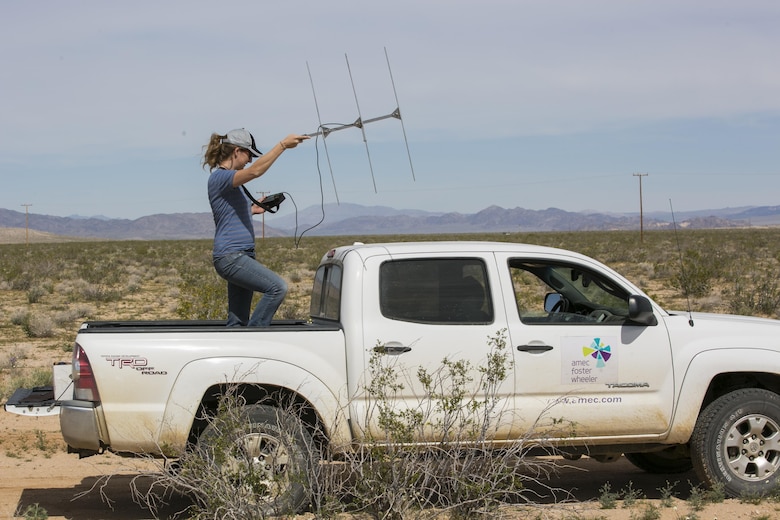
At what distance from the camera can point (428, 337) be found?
5.91m

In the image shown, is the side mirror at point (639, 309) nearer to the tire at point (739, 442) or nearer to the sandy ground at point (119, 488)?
the tire at point (739, 442)

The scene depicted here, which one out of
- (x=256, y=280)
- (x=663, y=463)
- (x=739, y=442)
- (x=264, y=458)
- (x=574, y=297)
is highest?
(x=256, y=280)

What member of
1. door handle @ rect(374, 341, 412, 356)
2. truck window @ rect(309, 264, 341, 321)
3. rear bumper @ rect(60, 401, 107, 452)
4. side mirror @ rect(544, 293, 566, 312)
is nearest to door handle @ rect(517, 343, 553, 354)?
door handle @ rect(374, 341, 412, 356)

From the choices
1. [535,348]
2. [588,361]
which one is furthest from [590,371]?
[535,348]

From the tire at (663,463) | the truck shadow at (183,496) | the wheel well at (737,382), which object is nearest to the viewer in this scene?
the truck shadow at (183,496)

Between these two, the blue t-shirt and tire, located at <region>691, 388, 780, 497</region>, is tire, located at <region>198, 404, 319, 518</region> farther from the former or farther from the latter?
tire, located at <region>691, 388, 780, 497</region>

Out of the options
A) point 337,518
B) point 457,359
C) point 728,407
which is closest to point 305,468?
point 337,518

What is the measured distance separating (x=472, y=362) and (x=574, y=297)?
1.34 metres

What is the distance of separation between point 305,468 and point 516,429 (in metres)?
1.37

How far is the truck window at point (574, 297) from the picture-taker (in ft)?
20.7

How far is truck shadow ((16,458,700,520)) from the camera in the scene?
20.9 feet

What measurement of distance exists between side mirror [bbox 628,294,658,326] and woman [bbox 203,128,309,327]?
2308mm

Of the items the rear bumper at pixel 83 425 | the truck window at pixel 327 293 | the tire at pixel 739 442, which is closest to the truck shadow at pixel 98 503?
the rear bumper at pixel 83 425

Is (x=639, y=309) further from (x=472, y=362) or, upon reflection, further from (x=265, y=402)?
(x=265, y=402)
